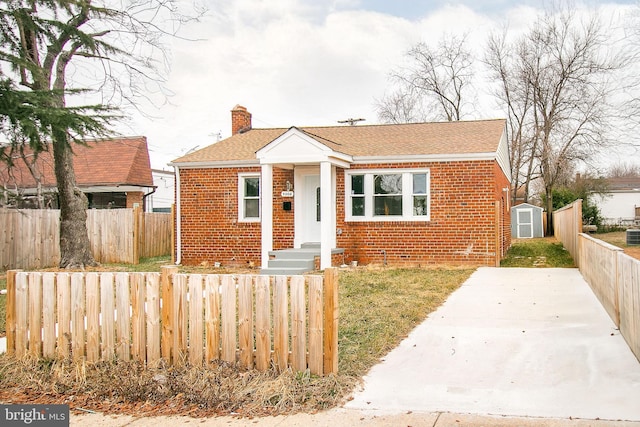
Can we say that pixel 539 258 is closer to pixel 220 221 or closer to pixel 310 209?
pixel 310 209

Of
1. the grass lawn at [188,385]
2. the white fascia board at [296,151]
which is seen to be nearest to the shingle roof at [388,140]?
the white fascia board at [296,151]

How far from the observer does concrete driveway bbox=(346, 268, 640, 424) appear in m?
4.90

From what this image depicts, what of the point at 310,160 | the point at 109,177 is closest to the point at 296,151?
the point at 310,160

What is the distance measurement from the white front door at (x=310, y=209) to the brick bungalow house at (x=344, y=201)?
0.03 meters

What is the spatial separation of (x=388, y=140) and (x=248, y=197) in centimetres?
480

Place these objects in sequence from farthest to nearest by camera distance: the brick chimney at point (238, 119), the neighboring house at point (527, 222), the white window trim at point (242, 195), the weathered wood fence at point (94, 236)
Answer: the neighboring house at point (527, 222)
the brick chimney at point (238, 119)
the white window trim at point (242, 195)
the weathered wood fence at point (94, 236)

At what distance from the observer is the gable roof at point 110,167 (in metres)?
26.5

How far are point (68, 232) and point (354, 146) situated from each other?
8857mm

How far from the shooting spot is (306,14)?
1347cm

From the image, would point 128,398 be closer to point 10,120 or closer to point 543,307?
point 10,120

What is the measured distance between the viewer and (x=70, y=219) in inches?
659

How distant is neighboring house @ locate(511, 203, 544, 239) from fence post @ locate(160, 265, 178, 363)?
32378mm

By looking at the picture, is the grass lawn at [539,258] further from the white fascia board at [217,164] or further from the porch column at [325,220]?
the white fascia board at [217,164]

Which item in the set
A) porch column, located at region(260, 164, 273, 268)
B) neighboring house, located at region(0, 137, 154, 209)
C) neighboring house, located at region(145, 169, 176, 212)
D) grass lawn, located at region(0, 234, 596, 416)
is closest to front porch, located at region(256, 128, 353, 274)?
porch column, located at region(260, 164, 273, 268)
